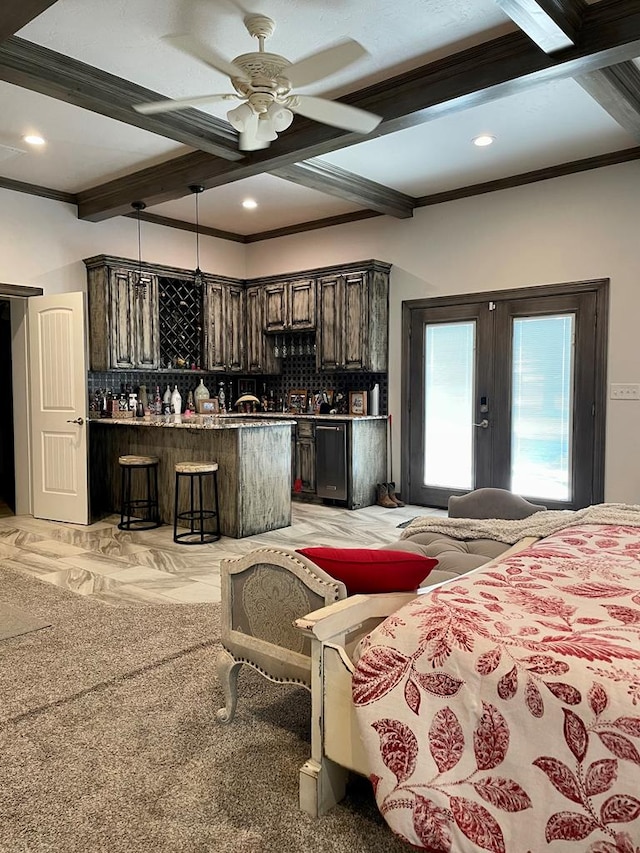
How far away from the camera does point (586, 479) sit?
572 centimetres

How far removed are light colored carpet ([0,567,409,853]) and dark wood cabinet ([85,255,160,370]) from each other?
13.0 feet

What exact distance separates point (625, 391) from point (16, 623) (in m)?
4.88

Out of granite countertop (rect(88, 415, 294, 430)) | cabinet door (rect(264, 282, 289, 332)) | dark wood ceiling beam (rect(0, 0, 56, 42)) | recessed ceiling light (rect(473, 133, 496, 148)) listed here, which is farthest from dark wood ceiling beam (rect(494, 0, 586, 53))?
cabinet door (rect(264, 282, 289, 332))

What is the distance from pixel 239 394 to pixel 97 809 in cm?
682

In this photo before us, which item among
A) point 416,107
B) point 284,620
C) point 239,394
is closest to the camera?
point 284,620

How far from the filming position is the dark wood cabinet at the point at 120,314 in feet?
21.9

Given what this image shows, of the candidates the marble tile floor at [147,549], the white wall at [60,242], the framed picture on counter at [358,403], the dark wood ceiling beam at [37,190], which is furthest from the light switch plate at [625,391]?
the dark wood ceiling beam at [37,190]

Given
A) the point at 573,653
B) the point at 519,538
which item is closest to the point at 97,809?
the point at 573,653

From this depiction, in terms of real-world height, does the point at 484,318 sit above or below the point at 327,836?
above

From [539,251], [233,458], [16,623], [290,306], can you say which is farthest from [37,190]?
[539,251]

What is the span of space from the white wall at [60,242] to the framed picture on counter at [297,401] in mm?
2013

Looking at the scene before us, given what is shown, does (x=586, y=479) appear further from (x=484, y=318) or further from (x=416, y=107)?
(x=416, y=107)

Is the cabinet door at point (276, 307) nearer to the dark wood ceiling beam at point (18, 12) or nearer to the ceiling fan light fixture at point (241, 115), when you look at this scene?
Answer: the ceiling fan light fixture at point (241, 115)

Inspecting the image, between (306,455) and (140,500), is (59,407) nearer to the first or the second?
(140,500)
